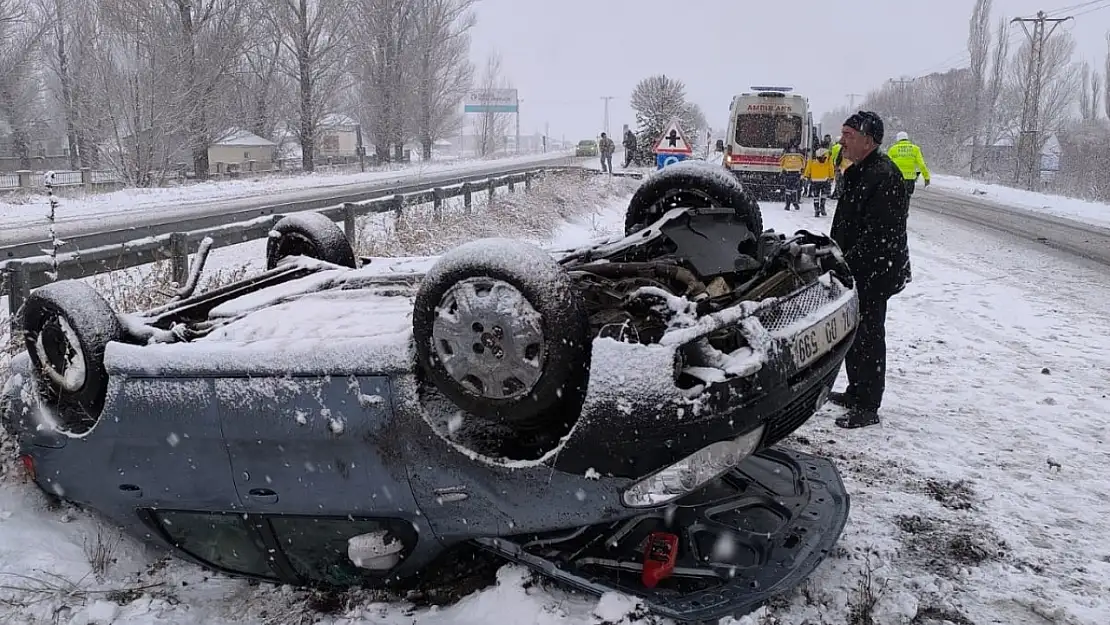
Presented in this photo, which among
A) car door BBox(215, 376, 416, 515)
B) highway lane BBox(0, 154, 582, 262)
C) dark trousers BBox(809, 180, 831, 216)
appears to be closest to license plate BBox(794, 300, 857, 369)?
car door BBox(215, 376, 416, 515)

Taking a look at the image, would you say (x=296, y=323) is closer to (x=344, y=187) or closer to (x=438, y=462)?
(x=438, y=462)

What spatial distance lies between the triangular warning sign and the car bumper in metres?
9.75

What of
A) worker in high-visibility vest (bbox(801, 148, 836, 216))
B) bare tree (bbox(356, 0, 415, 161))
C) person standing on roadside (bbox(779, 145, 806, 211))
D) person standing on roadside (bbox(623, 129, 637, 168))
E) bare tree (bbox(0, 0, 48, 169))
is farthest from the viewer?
bare tree (bbox(356, 0, 415, 161))

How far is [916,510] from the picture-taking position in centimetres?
347

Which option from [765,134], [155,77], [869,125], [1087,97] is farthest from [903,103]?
[869,125]

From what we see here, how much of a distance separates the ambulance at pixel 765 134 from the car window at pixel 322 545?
1710cm

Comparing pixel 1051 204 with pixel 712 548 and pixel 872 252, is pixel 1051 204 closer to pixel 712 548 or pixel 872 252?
pixel 872 252

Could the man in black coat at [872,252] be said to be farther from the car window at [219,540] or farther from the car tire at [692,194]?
the car window at [219,540]

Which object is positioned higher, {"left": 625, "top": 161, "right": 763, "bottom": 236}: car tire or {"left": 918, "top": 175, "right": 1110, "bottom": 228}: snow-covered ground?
{"left": 625, "top": 161, "right": 763, "bottom": 236}: car tire

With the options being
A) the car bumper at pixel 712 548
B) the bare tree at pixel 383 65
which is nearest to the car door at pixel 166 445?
the car bumper at pixel 712 548

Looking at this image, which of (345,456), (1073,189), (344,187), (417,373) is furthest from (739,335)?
(1073,189)

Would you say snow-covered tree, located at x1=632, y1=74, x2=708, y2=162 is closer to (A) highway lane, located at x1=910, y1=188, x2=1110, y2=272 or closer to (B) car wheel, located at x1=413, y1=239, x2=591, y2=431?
(A) highway lane, located at x1=910, y1=188, x2=1110, y2=272

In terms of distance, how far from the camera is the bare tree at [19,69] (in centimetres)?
3067

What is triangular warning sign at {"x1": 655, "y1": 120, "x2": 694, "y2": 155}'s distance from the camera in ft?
40.9
